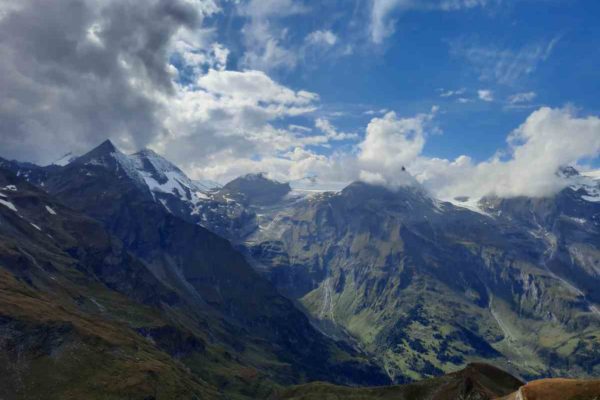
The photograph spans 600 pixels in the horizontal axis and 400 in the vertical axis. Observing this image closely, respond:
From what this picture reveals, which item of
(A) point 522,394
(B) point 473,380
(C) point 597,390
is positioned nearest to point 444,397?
(B) point 473,380

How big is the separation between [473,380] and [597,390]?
7538 cm

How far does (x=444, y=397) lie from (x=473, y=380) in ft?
42.0

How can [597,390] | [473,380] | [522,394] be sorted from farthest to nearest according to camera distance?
[473,380] < [522,394] < [597,390]

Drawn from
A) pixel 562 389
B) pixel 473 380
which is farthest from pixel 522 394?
pixel 473 380

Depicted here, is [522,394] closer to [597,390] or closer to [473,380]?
[597,390]

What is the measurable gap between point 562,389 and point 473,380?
71169 mm

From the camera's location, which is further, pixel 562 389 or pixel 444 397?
pixel 444 397

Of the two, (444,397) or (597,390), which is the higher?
(597,390)

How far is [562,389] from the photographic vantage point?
423 feet

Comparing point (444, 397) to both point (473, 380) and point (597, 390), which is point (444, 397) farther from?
point (597, 390)

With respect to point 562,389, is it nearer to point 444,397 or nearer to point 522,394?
point 522,394

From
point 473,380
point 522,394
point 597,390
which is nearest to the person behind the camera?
point 597,390

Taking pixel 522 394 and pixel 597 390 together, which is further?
pixel 522 394

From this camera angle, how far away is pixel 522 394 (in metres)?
137
